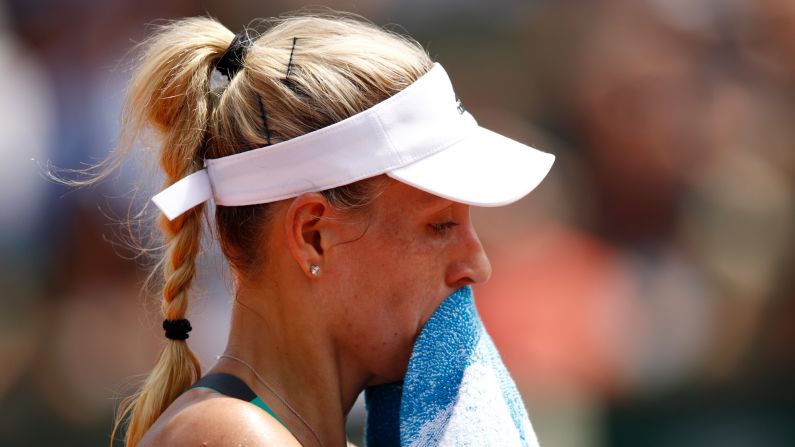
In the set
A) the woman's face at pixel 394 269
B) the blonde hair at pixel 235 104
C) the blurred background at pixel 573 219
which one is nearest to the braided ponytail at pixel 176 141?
the blonde hair at pixel 235 104

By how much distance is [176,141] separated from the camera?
1454 millimetres

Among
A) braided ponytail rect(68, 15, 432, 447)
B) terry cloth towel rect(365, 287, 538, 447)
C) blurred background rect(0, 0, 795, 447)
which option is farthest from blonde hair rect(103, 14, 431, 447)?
blurred background rect(0, 0, 795, 447)

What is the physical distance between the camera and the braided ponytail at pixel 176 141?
1.44 m

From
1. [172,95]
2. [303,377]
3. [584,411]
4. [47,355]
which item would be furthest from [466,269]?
[47,355]

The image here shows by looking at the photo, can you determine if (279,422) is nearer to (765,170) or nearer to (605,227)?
(605,227)

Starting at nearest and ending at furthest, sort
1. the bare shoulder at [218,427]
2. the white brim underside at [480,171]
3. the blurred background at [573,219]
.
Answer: the bare shoulder at [218,427], the white brim underside at [480,171], the blurred background at [573,219]

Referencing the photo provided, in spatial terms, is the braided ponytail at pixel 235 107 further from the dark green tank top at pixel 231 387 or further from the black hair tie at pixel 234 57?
the dark green tank top at pixel 231 387

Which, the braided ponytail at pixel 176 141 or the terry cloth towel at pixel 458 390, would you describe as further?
the braided ponytail at pixel 176 141

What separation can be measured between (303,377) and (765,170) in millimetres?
2628

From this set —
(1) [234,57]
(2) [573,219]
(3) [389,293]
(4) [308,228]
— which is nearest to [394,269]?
(3) [389,293]

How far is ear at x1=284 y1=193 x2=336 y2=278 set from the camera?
4.51 feet

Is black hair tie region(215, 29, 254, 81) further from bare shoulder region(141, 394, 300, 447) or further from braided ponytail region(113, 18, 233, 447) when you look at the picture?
bare shoulder region(141, 394, 300, 447)

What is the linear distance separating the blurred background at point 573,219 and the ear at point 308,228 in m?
1.83

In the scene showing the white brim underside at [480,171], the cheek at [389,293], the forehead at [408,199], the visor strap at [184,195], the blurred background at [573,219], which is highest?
the white brim underside at [480,171]
